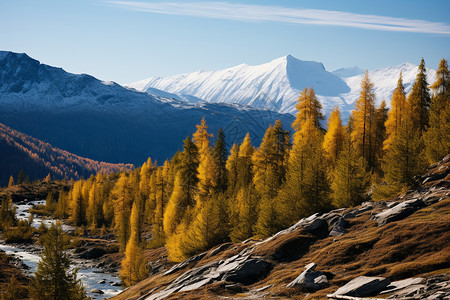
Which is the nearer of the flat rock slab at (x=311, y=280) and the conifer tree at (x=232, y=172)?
the flat rock slab at (x=311, y=280)

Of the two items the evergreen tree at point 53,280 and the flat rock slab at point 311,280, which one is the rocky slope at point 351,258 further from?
the evergreen tree at point 53,280

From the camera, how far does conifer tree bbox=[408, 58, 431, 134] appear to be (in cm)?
5903

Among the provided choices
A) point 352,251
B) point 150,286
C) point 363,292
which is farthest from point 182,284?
point 363,292

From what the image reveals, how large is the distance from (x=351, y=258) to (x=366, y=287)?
19.9 feet

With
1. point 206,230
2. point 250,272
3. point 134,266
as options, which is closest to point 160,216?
point 134,266

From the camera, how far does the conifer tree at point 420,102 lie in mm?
59025

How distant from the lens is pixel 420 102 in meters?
59.8

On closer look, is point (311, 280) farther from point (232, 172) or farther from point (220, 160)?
point (232, 172)

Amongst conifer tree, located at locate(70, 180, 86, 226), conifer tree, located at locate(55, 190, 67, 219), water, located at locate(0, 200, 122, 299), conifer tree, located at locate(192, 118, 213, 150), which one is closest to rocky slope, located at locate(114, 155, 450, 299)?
water, located at locate(0, 200, 122, 299)

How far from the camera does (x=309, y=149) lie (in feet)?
140

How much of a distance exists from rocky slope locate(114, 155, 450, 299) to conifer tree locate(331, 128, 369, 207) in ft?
9.98

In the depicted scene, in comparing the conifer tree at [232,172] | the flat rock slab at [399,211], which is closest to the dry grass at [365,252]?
the flat rock slab at [399,211]

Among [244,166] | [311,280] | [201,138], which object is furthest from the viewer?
[244,166]

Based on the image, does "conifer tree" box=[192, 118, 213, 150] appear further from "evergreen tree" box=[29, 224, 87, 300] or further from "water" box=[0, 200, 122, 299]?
"evergreen tree" box=[29, 224, 87, 300]
